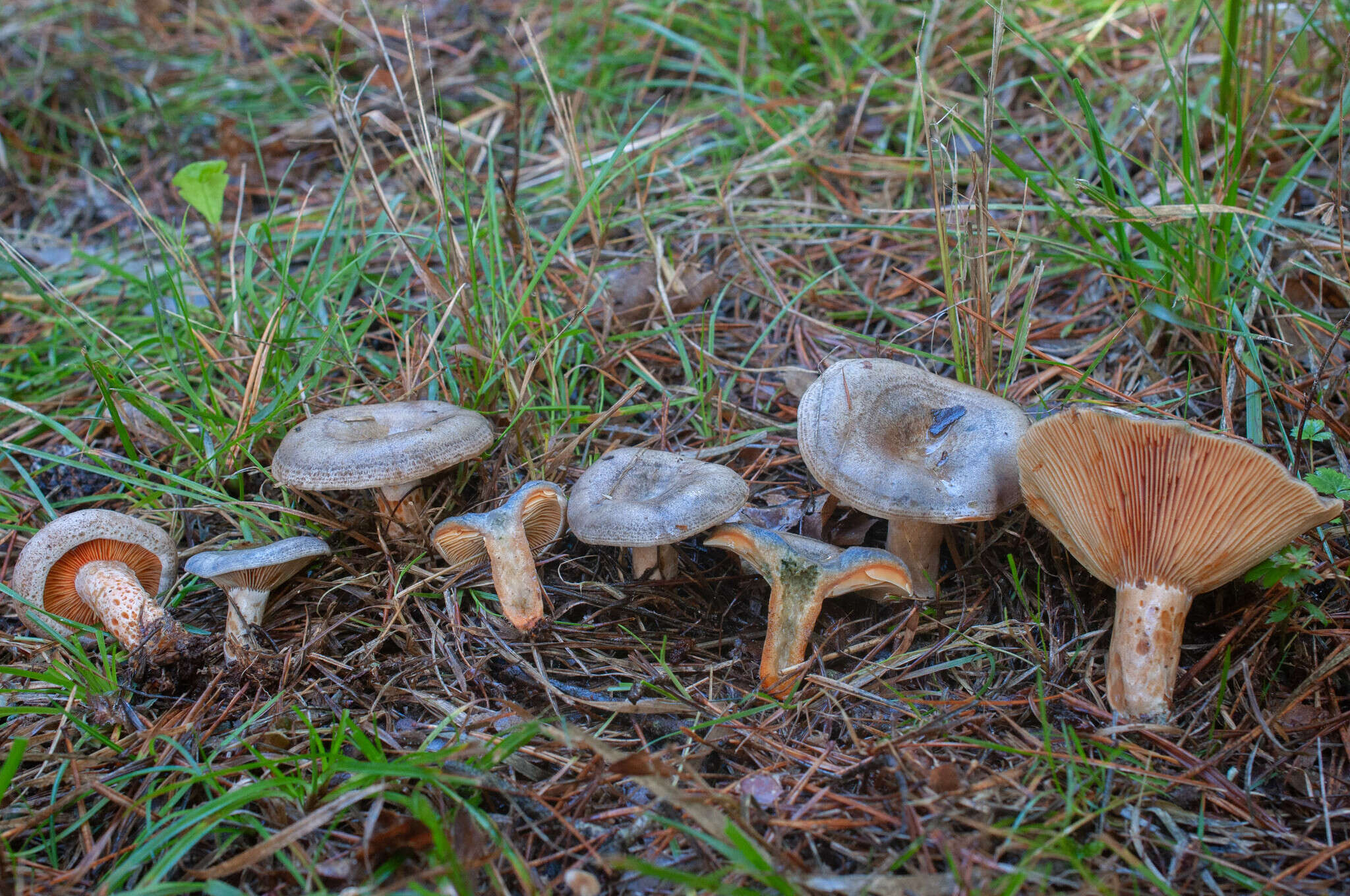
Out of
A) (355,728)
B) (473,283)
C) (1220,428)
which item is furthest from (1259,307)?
(355,728)

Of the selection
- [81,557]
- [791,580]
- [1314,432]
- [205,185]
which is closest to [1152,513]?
[1314,432]

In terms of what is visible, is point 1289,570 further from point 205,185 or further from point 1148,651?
point 205,185

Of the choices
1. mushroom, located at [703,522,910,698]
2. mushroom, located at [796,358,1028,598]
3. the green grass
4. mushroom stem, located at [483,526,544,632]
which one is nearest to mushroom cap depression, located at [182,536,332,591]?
the green grass

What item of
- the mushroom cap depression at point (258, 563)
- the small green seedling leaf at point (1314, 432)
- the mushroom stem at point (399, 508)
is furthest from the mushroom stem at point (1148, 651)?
the mushroom cap depression at point (258, 563)

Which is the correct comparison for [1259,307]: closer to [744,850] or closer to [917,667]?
[917,667]

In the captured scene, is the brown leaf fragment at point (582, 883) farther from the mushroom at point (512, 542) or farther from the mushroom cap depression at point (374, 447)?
the mushroom cap depression at point (374, 447)

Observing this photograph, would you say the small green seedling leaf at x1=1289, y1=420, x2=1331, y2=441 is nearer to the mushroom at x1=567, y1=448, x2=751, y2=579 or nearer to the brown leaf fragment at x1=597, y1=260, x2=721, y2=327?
the mushroom at x1=567, y1=448, x2=751, y2=579
